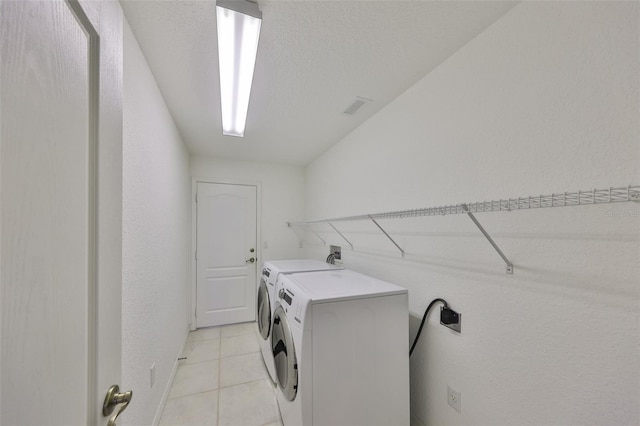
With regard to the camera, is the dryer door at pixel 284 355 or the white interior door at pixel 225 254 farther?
the white interior door at pixel 225 254

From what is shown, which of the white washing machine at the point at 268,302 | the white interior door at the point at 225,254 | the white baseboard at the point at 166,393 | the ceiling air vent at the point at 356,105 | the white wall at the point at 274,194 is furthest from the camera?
the white wall at the point at 274,194

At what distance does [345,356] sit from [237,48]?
1742 mm

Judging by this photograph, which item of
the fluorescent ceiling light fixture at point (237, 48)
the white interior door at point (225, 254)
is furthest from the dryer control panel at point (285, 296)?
the white interior door at point (225, 254)

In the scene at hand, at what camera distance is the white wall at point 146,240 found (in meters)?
1.24

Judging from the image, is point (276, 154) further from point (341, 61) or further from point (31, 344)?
point (31, 344)

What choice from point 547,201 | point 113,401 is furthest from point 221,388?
point 547,201

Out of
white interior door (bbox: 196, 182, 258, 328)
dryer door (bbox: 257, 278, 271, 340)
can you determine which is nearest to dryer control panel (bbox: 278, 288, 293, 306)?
dryer door (bbox: 257, 278, 271, 340)

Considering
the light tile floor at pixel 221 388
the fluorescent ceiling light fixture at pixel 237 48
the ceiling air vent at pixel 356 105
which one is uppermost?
the ceiling air vent at pixel 356 105

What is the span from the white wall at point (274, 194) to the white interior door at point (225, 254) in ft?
0.46

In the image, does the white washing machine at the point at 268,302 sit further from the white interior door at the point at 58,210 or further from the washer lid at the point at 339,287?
the white interior door at the point at 58,210

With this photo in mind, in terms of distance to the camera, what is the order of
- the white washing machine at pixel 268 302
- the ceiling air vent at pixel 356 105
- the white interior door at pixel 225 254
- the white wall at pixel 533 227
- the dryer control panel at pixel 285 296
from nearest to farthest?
1. the white wall at pixel 533 227
2. the dryer control panel at pixel 285 296
3. the ceiling air vent at pixel 356 105
4. the white washing machine at pixel 268 302
5. the white interior door at pixel 225 254

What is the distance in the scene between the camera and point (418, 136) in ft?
5.58

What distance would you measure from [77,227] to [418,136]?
1.76 meters

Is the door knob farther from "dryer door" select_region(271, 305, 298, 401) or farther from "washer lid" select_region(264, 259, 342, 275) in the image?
"washer lid" select_region(264, 259, 342, 275)
